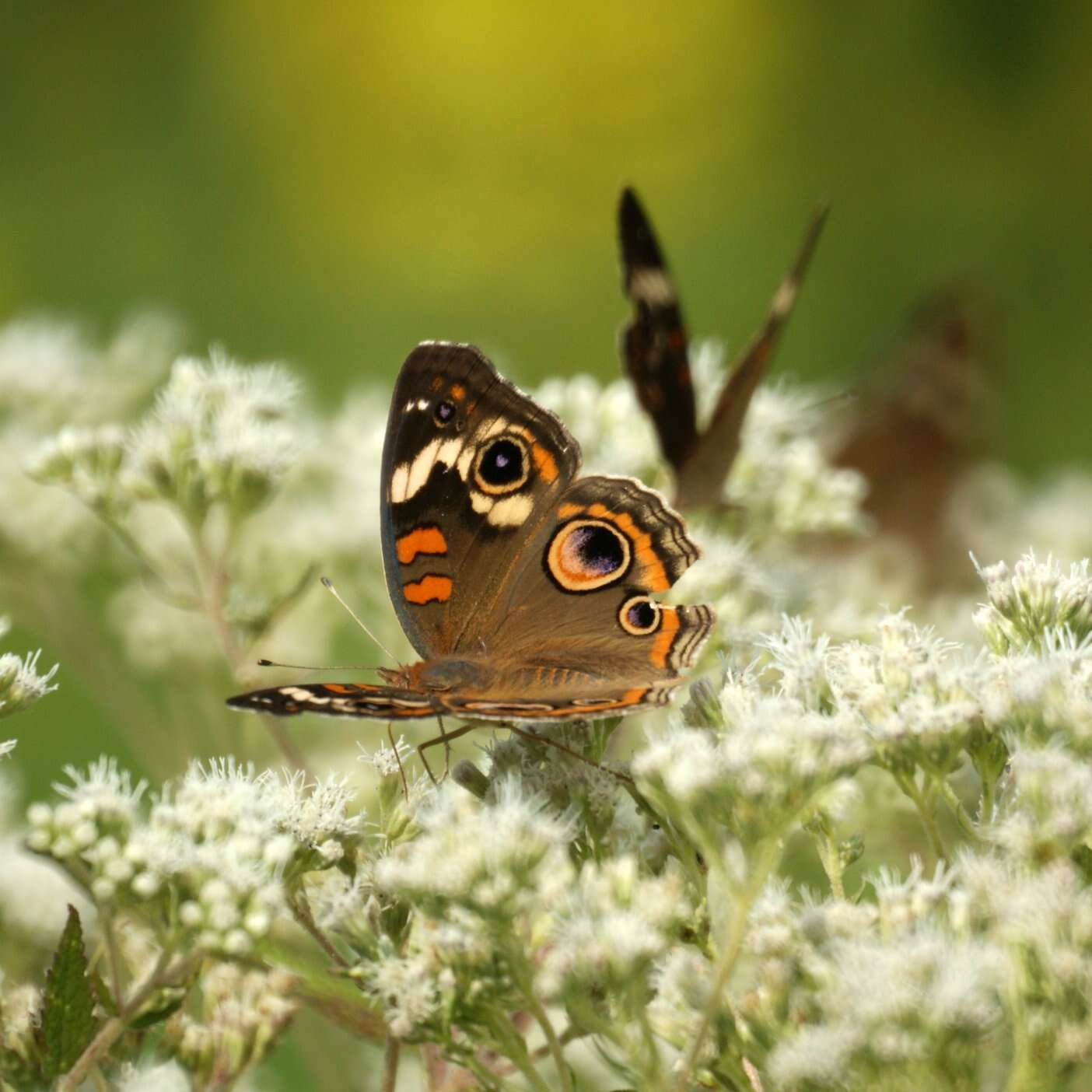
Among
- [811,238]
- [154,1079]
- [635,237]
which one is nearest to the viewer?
[154,1079]

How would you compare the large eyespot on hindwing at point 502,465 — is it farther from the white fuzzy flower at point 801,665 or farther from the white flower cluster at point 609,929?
the white flower cluster at point 609,929

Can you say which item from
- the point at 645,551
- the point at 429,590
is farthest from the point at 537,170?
the point at 645,551

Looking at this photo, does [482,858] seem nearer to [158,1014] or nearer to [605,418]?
[158,1014]

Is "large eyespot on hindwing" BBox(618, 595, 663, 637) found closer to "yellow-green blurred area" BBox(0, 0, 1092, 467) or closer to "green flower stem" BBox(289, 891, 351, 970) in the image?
"green flower stem" BBox(289, 891, 351, 970)

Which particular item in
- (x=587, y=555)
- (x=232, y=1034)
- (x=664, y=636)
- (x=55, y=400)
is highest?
(x=55, y=400)

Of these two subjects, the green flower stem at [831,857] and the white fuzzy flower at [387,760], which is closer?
the green flower stem at [831,857]

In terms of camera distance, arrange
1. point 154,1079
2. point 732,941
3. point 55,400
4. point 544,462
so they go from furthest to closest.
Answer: point 55,400
point 544,462
point 154,1079
point 732,941

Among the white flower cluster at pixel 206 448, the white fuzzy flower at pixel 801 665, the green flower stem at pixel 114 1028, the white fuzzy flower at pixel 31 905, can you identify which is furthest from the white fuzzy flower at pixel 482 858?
the white flower cluster at pixel 206 448
